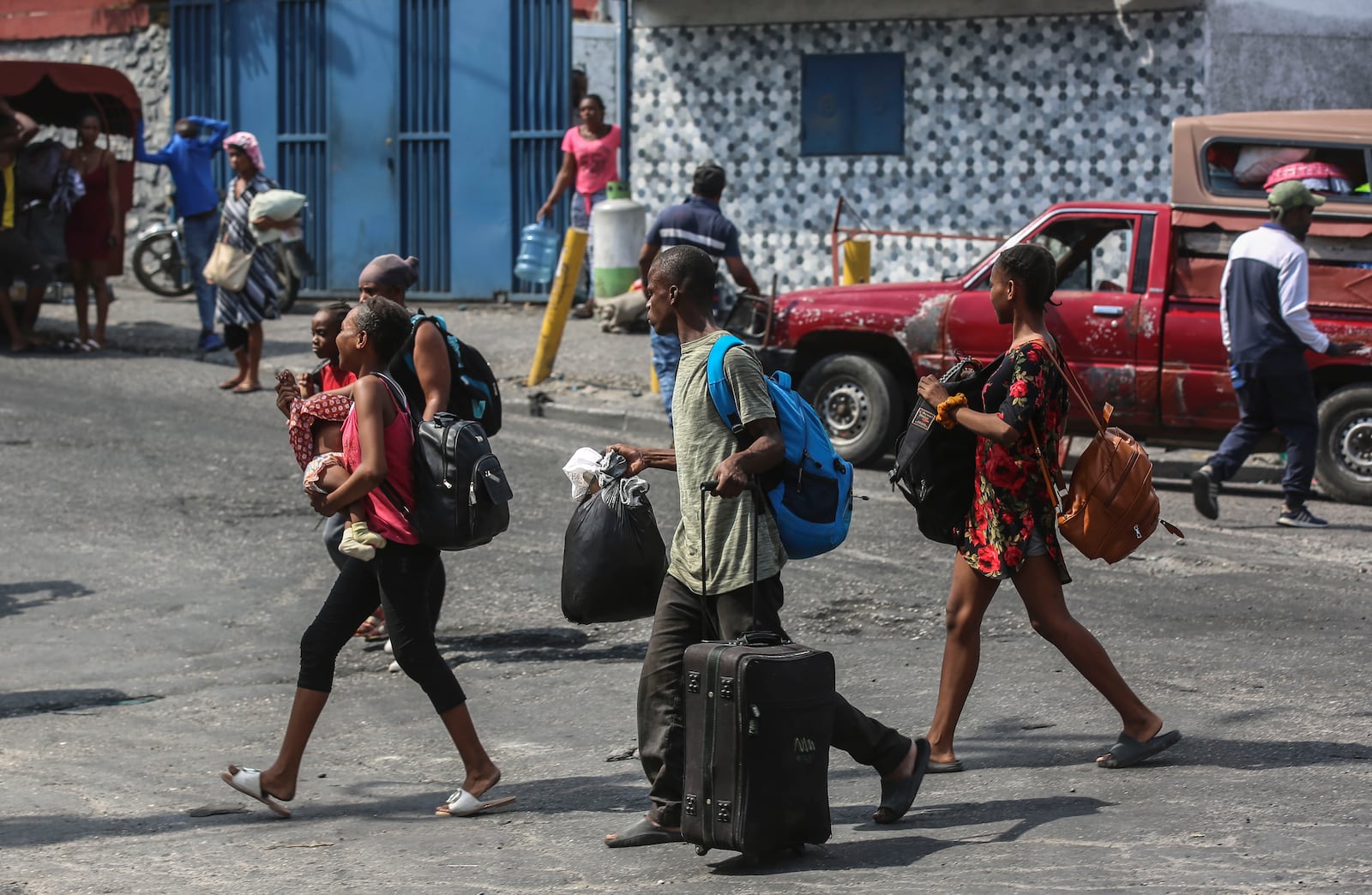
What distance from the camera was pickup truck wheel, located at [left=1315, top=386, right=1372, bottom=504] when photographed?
10.6 meters

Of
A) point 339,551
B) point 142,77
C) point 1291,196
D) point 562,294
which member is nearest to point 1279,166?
point 1291,196

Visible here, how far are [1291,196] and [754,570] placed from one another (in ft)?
19.8

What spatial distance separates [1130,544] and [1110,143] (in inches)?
452

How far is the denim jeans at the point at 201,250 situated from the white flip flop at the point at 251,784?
10.5m

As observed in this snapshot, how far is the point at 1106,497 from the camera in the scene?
5.32 meters

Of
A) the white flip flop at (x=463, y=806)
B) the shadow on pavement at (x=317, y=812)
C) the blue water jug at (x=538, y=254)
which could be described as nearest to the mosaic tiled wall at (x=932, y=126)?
the blue water jug at (x=538, y=254)

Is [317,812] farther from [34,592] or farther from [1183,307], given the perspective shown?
[1183,307]

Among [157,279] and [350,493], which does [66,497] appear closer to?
[350,493]

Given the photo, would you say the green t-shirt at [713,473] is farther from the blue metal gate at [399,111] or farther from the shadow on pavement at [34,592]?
the blue metal gate at [399,111]

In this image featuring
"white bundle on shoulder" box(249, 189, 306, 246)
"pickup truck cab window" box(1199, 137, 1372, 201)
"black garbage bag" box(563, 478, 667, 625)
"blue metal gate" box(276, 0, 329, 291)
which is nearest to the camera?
"black garbage bag" box(563, 478, 667, 625)

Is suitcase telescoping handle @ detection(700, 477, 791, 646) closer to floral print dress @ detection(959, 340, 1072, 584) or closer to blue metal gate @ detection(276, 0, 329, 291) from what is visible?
floral print dress @ detection(959, 340, 1072, 584)

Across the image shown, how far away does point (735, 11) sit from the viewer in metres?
17.0

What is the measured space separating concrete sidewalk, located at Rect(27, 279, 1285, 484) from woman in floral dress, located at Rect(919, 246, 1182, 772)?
250 inches

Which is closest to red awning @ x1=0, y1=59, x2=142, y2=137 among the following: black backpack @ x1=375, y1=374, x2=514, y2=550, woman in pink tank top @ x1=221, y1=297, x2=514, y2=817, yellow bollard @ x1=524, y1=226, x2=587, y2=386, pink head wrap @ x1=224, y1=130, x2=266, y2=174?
pink head wrap @ x1=224, y1=130, x2=266, y2=174
